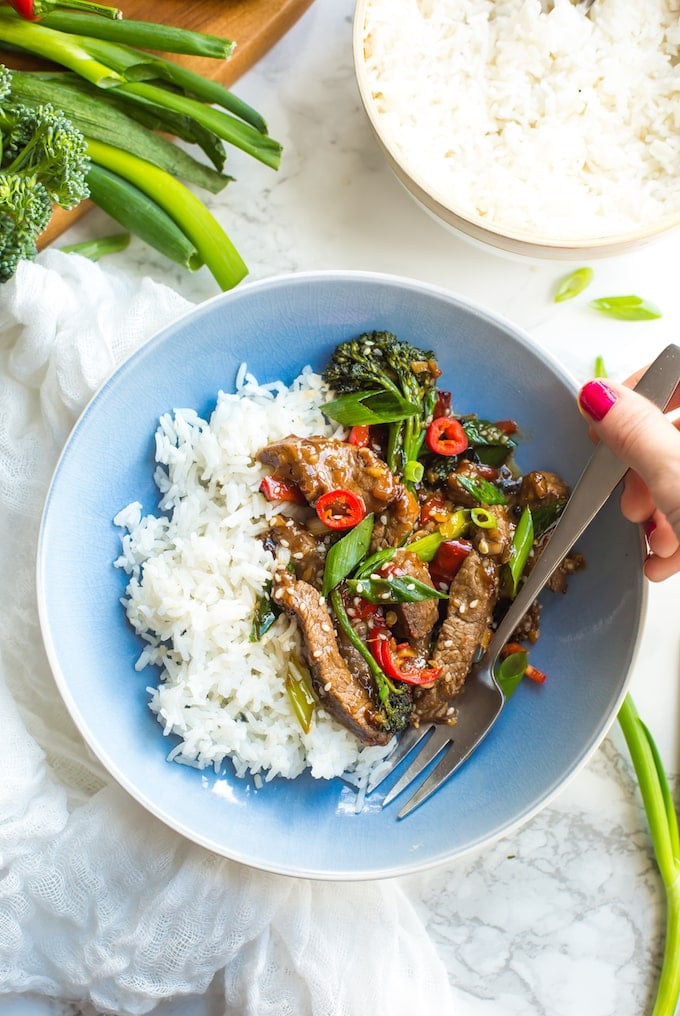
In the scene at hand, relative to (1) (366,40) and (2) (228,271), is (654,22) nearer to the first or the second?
(1) (366,40)

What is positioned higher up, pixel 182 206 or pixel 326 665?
pixel 182 206

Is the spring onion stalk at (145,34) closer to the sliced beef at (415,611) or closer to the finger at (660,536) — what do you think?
the sliced beef at (415,611)

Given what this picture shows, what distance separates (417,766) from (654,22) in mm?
3032

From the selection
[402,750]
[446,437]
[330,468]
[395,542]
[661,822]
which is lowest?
[402,750]

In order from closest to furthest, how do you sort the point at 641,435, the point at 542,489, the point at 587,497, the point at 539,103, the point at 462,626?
1. the point at 641,435
2. the point at 587,497
3. the point at 462,626
4. the point at 542,489
5. the point at 539,103

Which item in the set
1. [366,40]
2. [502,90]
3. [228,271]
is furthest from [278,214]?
[502,90]

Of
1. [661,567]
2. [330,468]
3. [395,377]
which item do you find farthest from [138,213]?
[661,567]

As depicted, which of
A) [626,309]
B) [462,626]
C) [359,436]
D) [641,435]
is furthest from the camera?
[626,309]

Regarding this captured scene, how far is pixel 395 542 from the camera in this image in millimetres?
3357

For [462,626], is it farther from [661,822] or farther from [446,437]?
[661,822]

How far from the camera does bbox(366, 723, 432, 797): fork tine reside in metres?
3.41

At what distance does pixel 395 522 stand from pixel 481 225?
1120 millimetres

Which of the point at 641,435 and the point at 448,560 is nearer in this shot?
the point at 641,435

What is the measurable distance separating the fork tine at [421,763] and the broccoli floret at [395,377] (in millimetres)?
960
